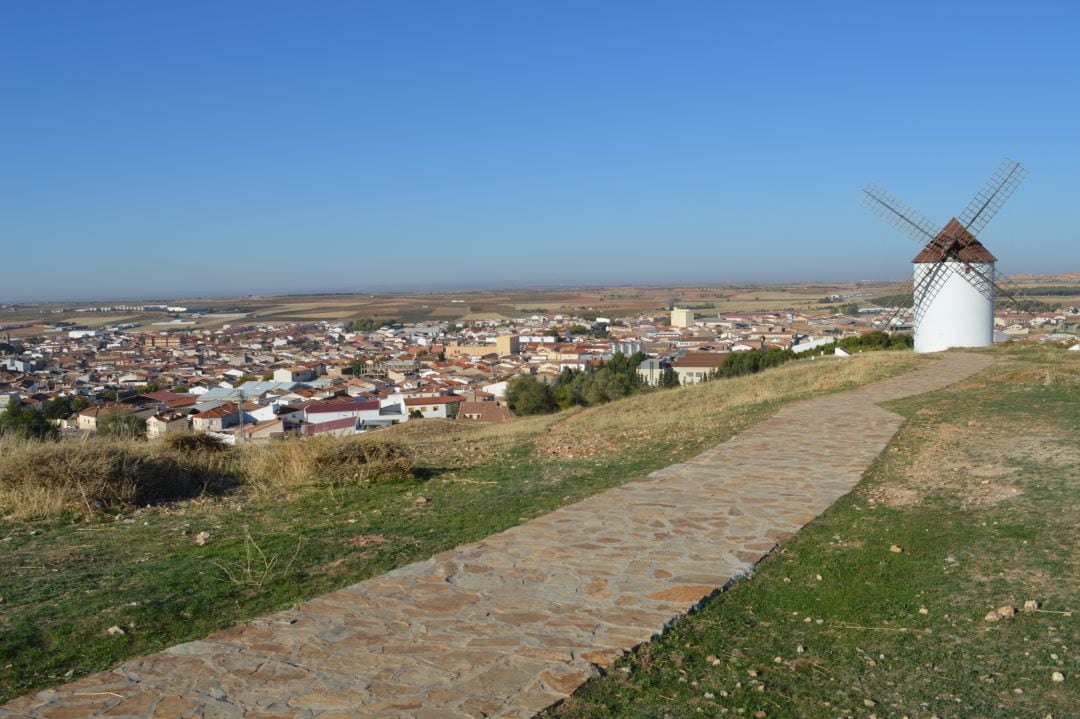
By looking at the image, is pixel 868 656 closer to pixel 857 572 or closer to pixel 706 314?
pixel 857 572

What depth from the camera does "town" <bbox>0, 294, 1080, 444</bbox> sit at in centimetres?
3556

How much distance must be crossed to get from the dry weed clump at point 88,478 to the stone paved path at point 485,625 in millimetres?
3755

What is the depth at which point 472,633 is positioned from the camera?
4.07 metres

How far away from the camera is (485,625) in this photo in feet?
13.7

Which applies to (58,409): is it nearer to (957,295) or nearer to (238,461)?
(238,461)

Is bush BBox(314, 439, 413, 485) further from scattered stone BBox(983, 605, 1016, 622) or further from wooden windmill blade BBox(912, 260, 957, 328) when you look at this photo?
wooden windmill blade BBox(912, 260, 957, 328)

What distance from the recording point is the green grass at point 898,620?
3307 millimetres

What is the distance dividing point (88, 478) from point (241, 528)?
6.24 feet

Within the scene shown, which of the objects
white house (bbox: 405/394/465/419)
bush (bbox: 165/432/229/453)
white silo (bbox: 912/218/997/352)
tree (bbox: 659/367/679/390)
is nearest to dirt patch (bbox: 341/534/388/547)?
bush (bbox: 165/432/229/453)

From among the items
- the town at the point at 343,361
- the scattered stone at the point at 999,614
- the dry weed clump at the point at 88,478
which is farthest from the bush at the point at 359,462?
the scattered stone at the point at 999,614

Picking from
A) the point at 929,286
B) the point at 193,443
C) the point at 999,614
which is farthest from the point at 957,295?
the point at 999,614

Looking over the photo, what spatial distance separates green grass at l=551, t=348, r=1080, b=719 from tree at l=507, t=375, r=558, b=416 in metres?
28.4

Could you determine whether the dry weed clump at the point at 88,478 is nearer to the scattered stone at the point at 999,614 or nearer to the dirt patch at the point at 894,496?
the dirt patch at the point at 894,496

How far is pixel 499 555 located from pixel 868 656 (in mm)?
2375
